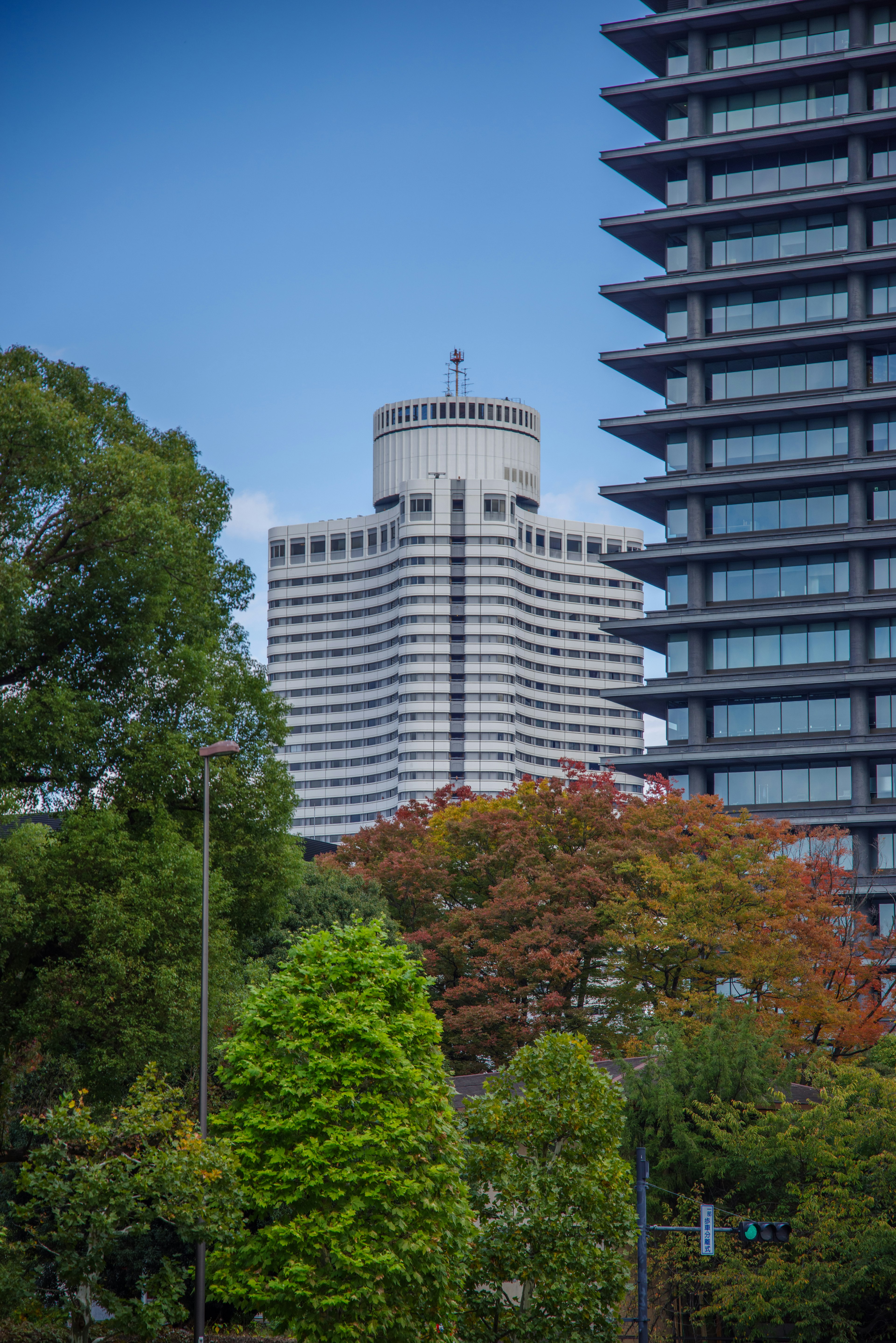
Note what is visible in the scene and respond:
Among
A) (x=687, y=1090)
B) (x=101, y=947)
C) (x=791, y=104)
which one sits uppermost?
(x=791, y=104)

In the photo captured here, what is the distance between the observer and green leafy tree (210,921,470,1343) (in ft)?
89.5

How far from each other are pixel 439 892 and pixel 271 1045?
1098 inches

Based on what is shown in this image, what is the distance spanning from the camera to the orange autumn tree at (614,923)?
51.5 meters

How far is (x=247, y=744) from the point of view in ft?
126

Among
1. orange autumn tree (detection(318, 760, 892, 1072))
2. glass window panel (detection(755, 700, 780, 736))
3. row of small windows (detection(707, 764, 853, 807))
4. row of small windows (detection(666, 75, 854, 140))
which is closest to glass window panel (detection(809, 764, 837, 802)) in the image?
row of small windows (detection(707, 764, 853, 807))

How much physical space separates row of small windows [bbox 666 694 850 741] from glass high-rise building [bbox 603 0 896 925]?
Answer: 0.10 meters

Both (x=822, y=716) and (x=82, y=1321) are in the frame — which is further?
(x=822, y=716)

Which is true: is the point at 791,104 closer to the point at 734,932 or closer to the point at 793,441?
the point at 793,441

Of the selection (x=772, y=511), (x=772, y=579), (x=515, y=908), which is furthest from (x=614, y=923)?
(x=772, y=511)

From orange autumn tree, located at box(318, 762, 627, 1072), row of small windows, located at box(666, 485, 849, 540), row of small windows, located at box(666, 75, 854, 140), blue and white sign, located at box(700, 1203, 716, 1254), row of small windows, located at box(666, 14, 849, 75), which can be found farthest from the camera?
row of small windows, located at box(666, 14, 849, 75)

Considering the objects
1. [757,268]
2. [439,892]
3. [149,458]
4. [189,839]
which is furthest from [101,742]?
[757,268]

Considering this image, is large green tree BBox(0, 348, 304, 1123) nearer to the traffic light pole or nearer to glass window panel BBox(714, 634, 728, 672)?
the traffic light pole

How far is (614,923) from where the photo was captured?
52.9 m

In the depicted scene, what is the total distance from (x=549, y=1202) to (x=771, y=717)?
56.2 m
